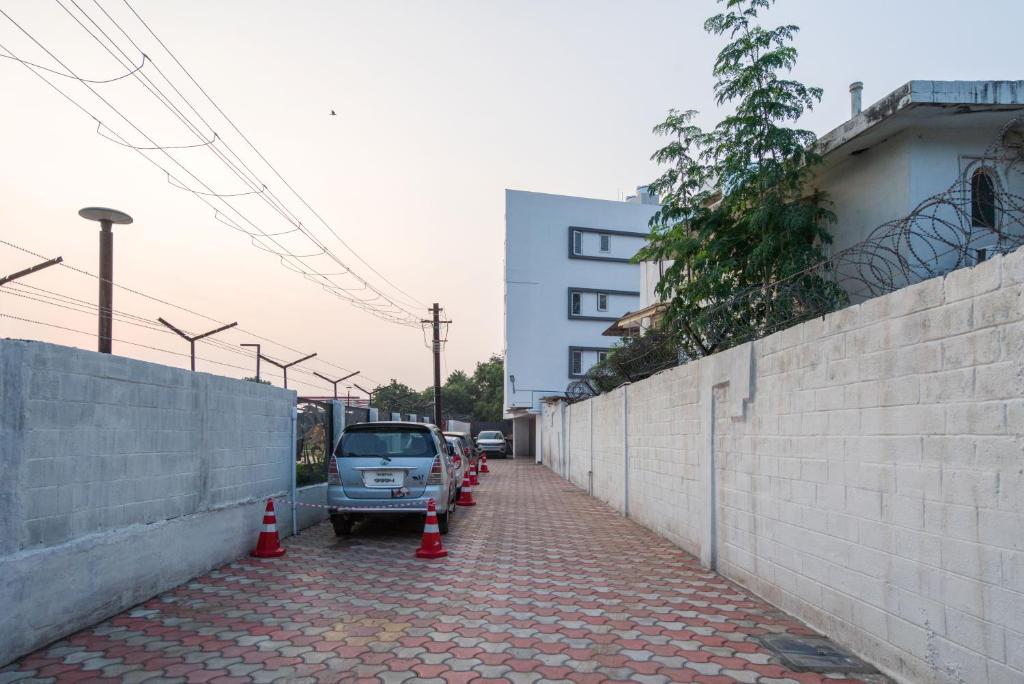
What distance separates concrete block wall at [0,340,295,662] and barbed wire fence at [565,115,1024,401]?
5318mm

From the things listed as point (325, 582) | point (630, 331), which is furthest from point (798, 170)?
point (630, 331)

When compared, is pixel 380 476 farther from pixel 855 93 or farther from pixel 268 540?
pixel 855 93

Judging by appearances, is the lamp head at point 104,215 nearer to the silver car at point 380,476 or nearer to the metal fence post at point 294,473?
the metal fence post at point 294,473

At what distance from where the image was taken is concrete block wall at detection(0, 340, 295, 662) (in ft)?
15.1

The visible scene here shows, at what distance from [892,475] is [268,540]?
6.65 m

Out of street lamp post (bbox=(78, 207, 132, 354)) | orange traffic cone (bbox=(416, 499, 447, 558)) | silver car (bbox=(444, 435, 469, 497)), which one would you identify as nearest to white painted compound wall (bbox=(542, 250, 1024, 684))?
orange traffic cone (bbox=(416, 499, 447, 558))

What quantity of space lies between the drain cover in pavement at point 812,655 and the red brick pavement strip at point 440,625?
120mm

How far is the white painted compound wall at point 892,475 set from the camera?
3.37 m

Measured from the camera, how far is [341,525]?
9.52m

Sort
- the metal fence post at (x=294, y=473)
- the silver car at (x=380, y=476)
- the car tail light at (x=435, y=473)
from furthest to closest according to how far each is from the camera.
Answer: the metal fence post at (x=294, y=473) → the car tail light at (x=435, y=473) → the silver car at (x=380, y=476)

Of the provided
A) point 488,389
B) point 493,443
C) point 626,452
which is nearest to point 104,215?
point 626,452

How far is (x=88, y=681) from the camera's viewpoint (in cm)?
416

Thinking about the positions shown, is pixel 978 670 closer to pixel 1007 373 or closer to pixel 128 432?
pixel 1007 373

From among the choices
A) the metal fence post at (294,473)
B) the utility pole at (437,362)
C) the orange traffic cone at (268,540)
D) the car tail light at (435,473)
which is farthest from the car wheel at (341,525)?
the utility pole at (437,362)
